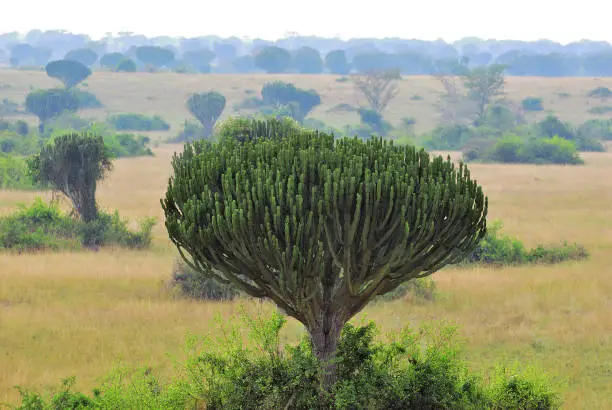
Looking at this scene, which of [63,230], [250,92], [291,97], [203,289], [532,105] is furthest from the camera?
[250,92]

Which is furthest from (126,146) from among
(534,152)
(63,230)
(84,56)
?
(84,56)

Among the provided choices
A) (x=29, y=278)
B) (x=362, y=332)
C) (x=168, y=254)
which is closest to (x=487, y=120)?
(x=168, y=254)

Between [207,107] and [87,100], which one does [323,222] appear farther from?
[87,100]

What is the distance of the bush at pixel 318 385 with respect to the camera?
9398mm

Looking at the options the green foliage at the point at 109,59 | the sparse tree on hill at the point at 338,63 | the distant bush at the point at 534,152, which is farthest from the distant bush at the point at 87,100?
the sparse tree on hill at the point at 338,63

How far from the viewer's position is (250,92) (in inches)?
4267

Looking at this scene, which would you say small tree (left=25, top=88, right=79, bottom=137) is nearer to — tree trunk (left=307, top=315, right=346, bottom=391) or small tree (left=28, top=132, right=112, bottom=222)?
small tree (left=28, top=132, right=112, bottom=222)

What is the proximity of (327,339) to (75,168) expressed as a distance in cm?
1874

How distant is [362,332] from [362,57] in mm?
188046

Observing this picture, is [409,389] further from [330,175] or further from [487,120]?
[487,120]

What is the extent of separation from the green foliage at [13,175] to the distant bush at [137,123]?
47671 mm

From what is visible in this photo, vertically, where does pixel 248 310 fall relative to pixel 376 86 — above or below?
below

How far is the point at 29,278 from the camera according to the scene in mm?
19062

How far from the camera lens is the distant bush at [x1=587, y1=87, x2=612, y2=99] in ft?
351
